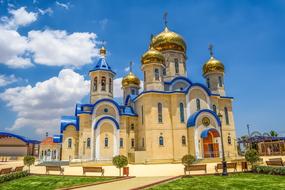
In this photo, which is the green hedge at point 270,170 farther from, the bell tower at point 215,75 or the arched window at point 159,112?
the bell tower at point 215,75

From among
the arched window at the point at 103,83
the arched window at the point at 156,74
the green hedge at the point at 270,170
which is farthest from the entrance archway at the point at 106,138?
the green hedge at the point at 270,170

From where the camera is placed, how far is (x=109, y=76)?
88.3 ft

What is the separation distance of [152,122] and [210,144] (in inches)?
249

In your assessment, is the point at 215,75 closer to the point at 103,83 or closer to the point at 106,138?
the point at 103,83

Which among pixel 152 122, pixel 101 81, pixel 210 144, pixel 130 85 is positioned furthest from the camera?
pixel 130 85

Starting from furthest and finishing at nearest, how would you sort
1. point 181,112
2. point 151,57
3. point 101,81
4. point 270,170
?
point 101,81 → point 151,57 → point 181,112 → point 270,170

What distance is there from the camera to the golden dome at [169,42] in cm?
2775

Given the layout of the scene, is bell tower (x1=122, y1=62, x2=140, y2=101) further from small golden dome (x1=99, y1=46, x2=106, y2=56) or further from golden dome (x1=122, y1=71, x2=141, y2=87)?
small golden dome (x1=99, y1=46, x2=106, y2=56)

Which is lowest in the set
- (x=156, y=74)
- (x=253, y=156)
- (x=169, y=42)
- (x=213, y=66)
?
(x=253, y=156)

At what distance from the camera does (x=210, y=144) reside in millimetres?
23781

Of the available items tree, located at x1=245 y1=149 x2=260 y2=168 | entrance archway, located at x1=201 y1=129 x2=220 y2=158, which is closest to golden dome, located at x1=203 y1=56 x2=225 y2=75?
entrance archway, located at x1=201 y1=129 x2=220 y2=158

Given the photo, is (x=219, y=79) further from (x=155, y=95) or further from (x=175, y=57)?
(x=155, y=95)

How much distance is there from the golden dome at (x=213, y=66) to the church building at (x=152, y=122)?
3225 mm

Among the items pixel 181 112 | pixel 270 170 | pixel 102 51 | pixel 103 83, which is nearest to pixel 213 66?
pixel 181 112
